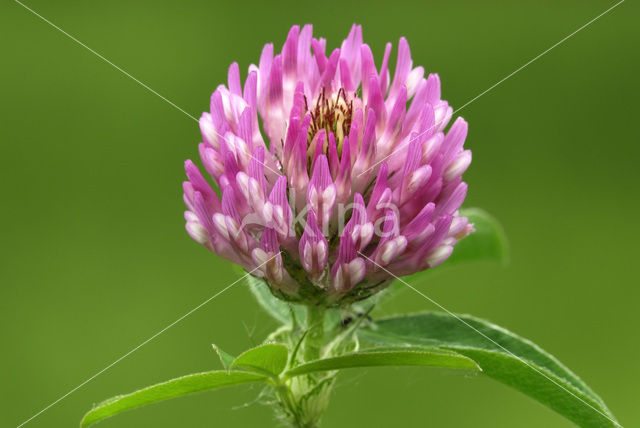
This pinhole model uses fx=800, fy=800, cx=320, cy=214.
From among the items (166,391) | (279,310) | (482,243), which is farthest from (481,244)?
(166,391)

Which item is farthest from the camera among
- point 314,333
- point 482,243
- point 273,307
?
point 482,243

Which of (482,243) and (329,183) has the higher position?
(329,183)

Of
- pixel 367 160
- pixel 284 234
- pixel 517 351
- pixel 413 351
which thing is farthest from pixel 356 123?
pixel 517 351

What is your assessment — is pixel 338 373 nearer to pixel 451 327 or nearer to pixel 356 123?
pixel 451 327

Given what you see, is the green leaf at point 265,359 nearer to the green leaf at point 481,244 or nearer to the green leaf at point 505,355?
the green leaf at point 505,355

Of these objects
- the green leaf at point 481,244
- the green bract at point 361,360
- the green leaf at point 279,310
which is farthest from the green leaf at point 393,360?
the green leaf at point 481,244

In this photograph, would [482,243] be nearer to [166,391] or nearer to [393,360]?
[393,360]

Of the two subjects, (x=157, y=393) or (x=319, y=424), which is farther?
(x=319, y=424)

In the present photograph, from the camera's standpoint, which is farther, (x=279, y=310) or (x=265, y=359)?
(x=279, y=310)
